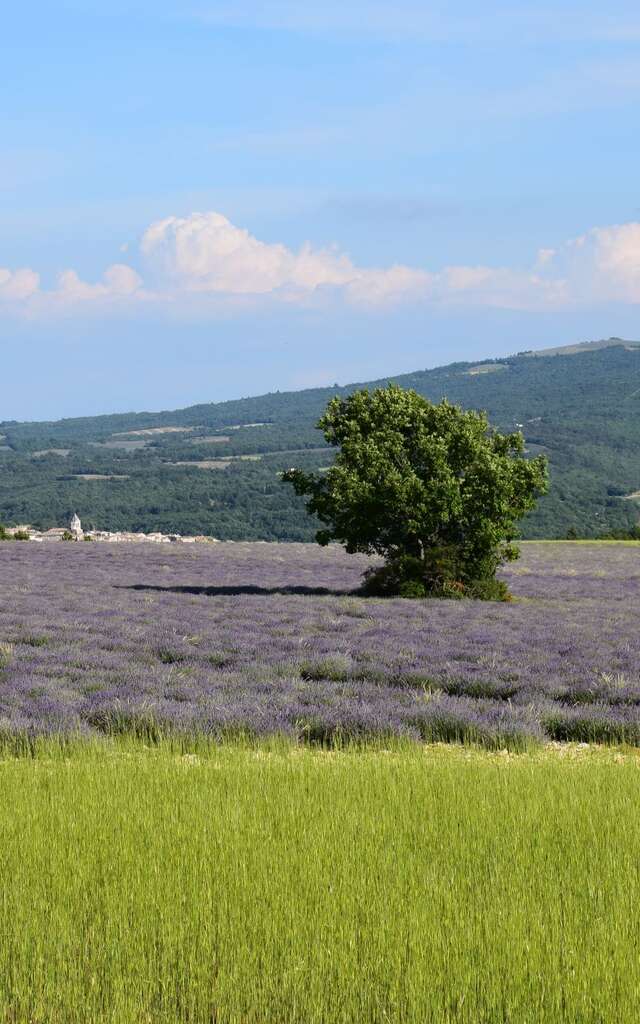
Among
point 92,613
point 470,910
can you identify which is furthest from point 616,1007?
point 92,613

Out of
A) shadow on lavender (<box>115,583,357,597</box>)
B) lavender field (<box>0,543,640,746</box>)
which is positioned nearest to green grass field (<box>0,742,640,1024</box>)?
lavender field (<box>0,543,640,746</box>)

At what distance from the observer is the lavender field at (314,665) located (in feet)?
47.6

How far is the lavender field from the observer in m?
14.5

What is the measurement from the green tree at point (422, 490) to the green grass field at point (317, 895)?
75.2ft

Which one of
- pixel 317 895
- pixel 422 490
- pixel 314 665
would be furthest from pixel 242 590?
pixel 317 895

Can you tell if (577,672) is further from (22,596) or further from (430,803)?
(22,596)

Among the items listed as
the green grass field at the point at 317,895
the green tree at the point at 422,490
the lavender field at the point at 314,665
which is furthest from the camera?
the green tree at the point at 422,490

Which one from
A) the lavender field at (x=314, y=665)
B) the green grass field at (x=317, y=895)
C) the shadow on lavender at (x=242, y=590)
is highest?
→ the green grass field at (x=317, y=895)

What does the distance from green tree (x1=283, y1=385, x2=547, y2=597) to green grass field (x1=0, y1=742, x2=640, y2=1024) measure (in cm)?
2292

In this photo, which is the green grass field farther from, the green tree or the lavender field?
the green tree

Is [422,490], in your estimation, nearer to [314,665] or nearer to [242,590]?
[242,590]

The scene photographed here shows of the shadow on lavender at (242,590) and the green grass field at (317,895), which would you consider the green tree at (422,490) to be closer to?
the shadow on lavender at (242,590)

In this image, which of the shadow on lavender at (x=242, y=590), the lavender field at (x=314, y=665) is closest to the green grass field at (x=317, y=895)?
the lavender field at (x=314, y=665)

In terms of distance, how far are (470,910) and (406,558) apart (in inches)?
1138
